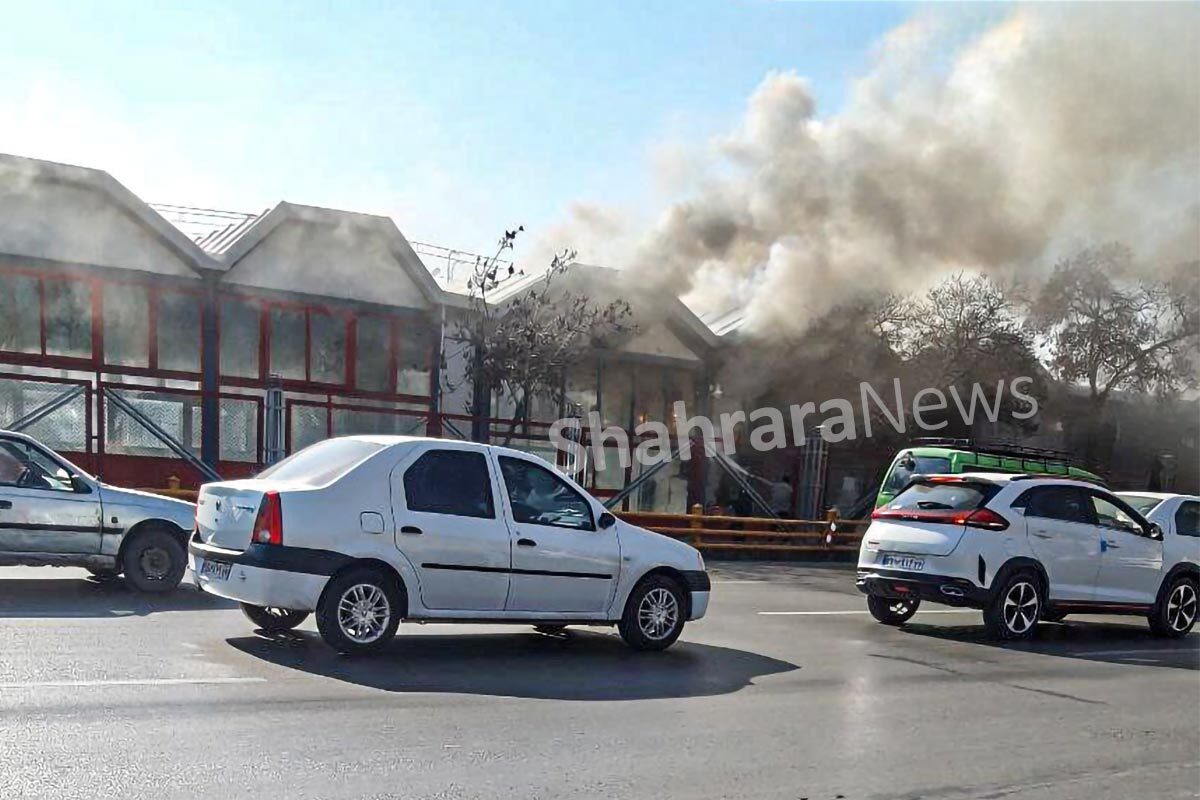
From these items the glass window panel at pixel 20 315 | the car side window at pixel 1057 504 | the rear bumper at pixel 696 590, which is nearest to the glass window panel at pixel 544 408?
the glass window panel at pixel 20 315

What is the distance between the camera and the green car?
1620 centimetres

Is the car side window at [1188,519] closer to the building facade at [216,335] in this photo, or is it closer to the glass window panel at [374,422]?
the building facade at [216,335]

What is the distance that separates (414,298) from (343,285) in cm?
146

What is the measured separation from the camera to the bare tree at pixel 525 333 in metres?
22.3

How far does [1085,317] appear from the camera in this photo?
98.5 ft

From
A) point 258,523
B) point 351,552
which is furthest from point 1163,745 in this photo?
point 258,523

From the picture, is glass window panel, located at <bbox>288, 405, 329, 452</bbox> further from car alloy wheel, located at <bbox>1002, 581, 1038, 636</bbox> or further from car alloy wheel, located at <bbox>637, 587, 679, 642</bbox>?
car alloy wheel, located at <bbox>1002, 581, 1038, 636</bbox>

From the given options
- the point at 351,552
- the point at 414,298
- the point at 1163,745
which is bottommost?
the point at 1163,745

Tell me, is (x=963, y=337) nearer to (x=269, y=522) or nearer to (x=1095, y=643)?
(x=1095, y=643)

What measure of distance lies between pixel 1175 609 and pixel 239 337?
1588 centimetres

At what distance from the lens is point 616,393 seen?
25656 mm

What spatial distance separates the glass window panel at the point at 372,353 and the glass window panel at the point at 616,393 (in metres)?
4.98

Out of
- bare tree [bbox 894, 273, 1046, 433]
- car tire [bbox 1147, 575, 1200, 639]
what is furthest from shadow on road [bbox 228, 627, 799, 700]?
bare tree [bbox 894, 273, 1046, 433]

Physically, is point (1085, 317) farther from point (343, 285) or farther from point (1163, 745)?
point (1163, 745)
